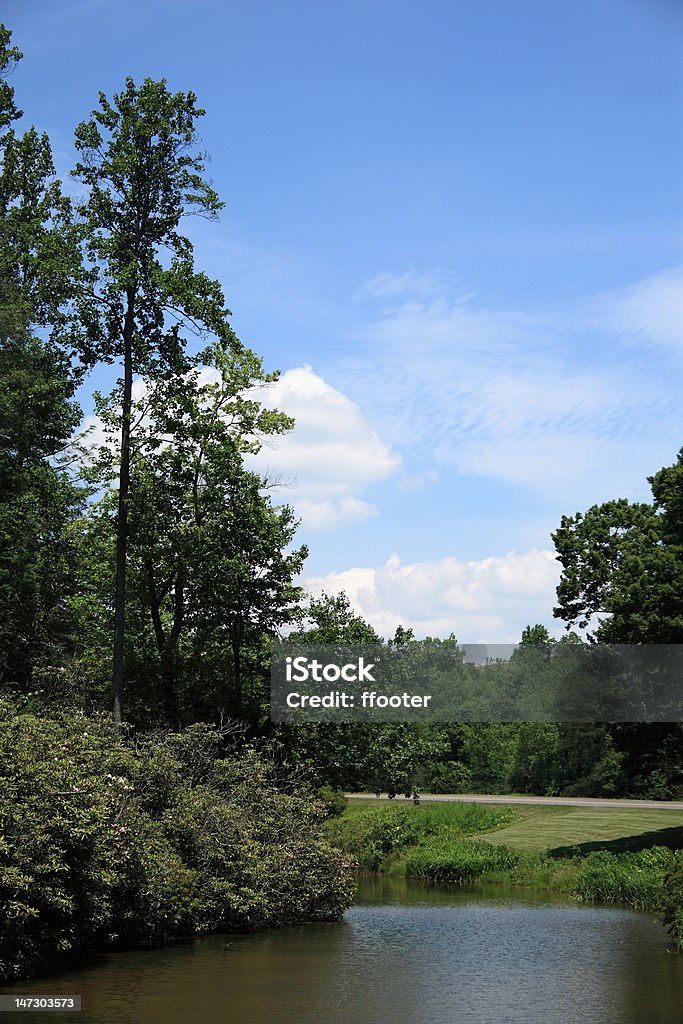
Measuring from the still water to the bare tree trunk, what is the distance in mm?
8307

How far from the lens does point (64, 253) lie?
33781 millimetres

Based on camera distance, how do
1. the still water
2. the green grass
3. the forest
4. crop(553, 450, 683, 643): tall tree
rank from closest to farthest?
the still water, the forest, crop(553, 450, 683, 643): tall tree, the green grass

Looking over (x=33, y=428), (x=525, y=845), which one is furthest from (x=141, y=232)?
(x=525, y=845)

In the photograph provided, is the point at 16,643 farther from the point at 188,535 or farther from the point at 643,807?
the point at 643,807

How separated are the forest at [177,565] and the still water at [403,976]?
8.24 feet

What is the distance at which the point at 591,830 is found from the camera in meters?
41.7

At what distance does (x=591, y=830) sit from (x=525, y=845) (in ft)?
8.99

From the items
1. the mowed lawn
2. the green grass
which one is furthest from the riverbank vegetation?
the mowed lawn

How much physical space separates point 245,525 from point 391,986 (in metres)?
18.4

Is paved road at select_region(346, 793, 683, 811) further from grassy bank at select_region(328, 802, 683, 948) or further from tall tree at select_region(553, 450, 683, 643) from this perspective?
tall tree at select_region(553, 450, 683, 643)

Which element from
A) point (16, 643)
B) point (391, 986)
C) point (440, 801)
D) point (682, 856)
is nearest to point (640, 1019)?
point (391, 986)

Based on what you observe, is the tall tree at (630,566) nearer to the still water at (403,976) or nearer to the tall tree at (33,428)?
the still water at (403,976)

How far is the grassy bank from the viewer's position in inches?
1348

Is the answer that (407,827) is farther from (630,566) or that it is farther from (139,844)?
(139,844)
